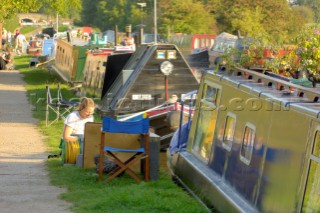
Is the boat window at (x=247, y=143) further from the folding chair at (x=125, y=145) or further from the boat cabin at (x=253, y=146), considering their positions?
the folding chair at (x=125, y=145)

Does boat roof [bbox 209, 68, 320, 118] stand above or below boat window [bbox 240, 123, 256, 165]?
above

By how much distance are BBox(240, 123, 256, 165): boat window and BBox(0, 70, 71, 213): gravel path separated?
222 cm

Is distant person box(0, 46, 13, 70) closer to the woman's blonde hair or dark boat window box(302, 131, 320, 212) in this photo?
the woman's blonde hair

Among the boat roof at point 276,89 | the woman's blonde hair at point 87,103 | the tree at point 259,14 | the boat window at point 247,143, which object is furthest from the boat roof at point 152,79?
the tree at point 259,14

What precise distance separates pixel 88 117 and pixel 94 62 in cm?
1280

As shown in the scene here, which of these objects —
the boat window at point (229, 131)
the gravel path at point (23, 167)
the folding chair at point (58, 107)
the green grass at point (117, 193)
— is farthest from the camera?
the folding chair at point (58, 107)

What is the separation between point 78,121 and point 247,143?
5030 millimetres

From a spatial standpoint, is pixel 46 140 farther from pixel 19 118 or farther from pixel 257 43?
pixel 257 43

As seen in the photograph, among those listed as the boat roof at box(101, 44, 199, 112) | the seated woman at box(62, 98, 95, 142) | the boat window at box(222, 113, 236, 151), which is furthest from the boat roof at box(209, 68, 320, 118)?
the boat roof at box(101, 44, 199, 112)

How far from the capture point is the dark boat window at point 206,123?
10495 mm

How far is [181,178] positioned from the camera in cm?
1128

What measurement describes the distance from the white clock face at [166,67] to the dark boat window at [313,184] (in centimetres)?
1296

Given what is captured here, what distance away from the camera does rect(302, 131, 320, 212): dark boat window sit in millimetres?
6832

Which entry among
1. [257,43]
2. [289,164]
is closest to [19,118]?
[257,43]
